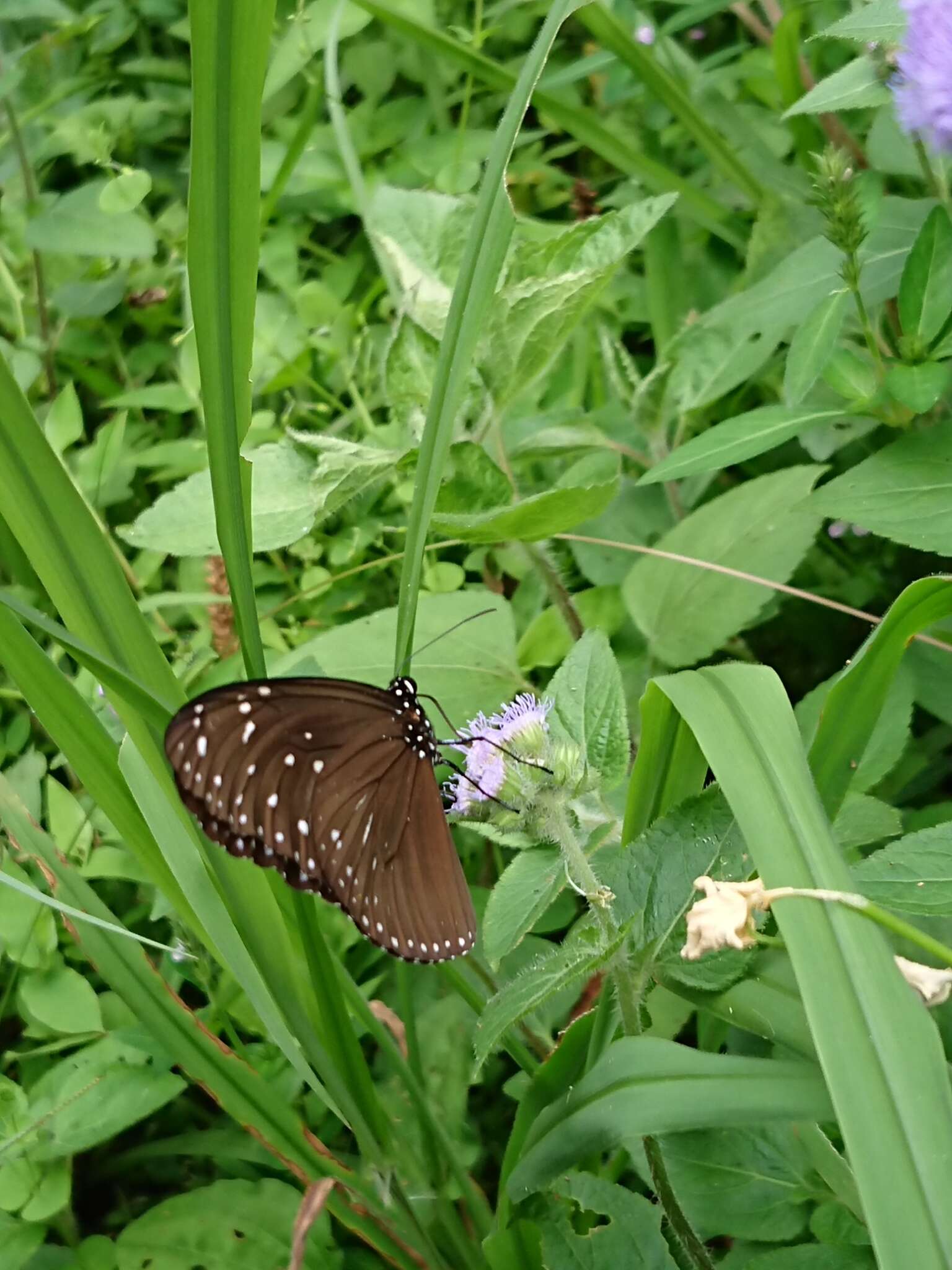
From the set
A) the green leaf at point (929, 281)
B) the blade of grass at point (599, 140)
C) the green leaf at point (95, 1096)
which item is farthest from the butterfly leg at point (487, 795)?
the blade of grass at point (599, 140)

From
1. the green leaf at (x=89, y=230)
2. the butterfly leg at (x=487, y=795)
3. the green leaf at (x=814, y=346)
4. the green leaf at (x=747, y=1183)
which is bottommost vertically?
the green leaf at (x=747, y=1183)

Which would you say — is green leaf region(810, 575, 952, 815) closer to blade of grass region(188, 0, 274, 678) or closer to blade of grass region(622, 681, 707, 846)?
blade of grass region(622, 681, 707, 846)

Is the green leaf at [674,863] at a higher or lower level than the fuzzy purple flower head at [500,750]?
lower

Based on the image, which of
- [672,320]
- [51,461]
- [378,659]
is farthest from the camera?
[672,320]

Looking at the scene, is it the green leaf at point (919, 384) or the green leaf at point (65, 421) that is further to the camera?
the green leaf at point (65, 421)

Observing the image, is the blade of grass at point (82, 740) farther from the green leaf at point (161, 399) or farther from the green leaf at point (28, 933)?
the green leaf at point (161, 399)

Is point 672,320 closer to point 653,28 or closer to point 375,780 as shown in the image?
point 653,28

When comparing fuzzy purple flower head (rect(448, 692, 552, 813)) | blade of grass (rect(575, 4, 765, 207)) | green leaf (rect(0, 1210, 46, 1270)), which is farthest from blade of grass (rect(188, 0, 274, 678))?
blade of grass (rect(575, 4, 765, 207))

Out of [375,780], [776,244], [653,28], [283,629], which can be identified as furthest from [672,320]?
[375,780]
